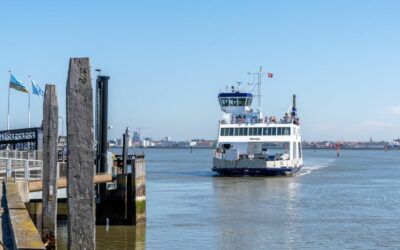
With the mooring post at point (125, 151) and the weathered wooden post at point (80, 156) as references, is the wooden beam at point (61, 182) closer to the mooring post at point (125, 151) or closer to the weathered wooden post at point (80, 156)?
the mooring post at point (125, 151)

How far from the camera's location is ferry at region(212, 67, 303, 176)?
5752 cm

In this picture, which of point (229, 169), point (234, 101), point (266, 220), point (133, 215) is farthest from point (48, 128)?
point (234, 101)

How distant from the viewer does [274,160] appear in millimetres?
58531

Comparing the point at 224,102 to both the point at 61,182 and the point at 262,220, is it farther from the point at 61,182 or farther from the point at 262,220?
the point at 61,182

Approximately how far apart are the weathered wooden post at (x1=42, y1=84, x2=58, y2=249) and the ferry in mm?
42544

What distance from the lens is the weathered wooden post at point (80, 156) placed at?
7.83 m

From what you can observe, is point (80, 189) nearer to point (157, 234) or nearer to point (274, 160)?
point (157, 234)

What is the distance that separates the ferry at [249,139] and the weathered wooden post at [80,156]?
49.2m

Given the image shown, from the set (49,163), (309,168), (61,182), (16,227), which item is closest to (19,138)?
(61,182)

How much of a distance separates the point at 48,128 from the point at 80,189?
6616mm

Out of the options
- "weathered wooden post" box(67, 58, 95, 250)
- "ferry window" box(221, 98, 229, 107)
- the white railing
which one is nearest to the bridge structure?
the white railing

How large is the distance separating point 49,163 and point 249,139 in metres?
45.5

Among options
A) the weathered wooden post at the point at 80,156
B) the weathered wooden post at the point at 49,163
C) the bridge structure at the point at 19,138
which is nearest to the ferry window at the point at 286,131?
the bridge structure at the point at 19,138

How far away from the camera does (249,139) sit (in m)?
59.6
